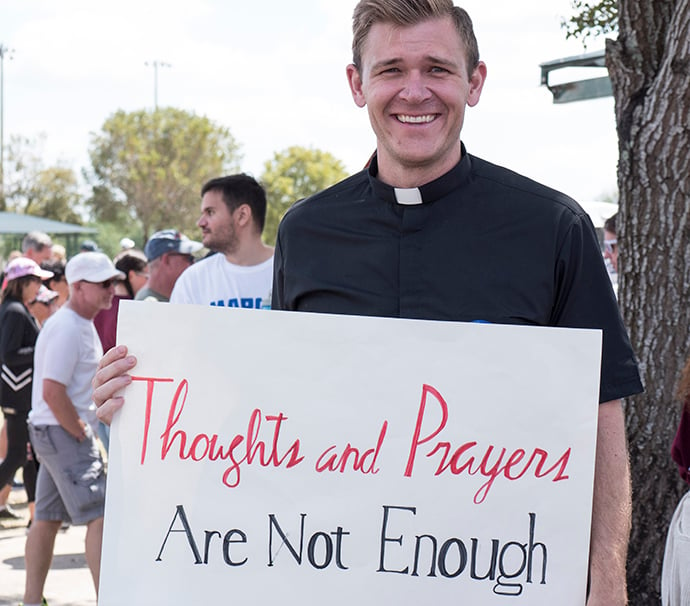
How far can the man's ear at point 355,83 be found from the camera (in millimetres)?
2180

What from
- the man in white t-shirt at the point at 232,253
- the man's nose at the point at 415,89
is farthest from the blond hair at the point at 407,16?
the man in white t-shirt at the point at 232,253

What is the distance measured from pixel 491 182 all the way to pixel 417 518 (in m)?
0.71

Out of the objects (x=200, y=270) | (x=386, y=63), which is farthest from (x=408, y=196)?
(x=200, y=270)

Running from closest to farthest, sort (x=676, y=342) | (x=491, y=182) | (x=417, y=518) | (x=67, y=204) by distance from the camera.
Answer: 1. (x=417, y=518)
2. (x=491, y=182)
3. (x=676, y=342)
4. (x=67, y=204)

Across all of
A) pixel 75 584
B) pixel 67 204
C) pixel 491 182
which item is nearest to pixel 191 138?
pixel 67 204

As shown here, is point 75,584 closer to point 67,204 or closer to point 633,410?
point 633,410

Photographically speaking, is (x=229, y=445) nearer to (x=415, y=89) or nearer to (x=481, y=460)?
(x=481, y=460)

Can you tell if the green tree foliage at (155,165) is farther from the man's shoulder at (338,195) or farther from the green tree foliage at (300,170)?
the man's shoulder at (338,195)

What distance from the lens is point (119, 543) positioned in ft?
6.45

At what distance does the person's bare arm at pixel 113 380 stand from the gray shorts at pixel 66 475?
3.45 metres

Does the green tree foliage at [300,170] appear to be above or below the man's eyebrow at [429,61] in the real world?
above

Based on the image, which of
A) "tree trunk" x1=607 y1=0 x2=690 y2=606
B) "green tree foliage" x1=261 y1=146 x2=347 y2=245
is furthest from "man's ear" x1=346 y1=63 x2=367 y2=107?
"green tree foliage" x1=261 y1=146 x2=347 y2=245

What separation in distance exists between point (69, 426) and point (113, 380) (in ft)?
11.8

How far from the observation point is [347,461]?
1955 mm
